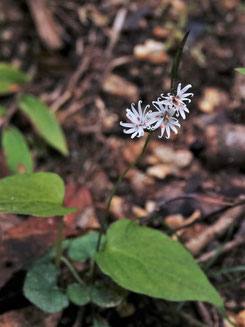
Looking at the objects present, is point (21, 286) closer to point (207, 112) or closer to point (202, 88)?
point (207, 112)

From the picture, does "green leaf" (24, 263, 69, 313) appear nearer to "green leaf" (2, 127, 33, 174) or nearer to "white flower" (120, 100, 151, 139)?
"white flower" (120, 100, 151, 139)

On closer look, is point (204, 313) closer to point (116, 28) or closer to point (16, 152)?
point (16, 152)

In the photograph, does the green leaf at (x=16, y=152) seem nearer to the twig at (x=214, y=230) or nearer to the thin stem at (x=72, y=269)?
the thin stem at (x=72, y=269)

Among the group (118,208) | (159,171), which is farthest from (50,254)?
(159,171)

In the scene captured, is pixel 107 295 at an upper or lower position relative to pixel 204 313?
upper

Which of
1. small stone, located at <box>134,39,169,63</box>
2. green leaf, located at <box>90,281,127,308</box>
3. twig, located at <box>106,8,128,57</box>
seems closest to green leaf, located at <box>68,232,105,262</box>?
green leaf, located at <box>90,281,127,308</box>

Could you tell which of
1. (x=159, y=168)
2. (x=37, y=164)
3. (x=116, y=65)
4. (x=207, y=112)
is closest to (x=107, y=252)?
(x=159, y=168)

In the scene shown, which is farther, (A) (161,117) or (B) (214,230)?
(B) (214,230)
